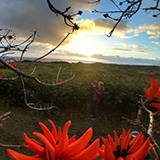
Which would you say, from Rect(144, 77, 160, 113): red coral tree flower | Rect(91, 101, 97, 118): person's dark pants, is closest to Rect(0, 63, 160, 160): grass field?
Rect(91, 101, 97, 118): person's dark pants

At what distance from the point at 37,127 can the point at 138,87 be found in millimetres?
6350


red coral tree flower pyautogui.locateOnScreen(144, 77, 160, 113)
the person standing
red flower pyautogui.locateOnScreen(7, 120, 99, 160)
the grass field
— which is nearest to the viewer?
red flower pyautogui.locateOnScreen(7, 120, 99, 160)

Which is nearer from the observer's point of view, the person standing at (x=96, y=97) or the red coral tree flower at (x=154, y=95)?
the red coral tree flower at (x=154, y=95)

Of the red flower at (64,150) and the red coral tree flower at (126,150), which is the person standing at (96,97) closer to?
the red coral tree flower at (126,150)

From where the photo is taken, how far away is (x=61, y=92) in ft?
25.2

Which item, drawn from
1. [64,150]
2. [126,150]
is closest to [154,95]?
[126,150]

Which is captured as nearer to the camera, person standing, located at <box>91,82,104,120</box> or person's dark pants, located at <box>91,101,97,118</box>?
person standing, located at <box>91,82,104,120</box>

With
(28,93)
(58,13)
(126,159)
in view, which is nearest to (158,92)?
(126,159)

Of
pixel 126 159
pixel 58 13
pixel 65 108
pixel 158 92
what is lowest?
pixel 65 108

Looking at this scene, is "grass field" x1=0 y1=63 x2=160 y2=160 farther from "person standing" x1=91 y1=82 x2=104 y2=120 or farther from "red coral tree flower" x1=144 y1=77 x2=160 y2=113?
"red coral tree flower" x1=144 y1=77 x2=160 y2=113

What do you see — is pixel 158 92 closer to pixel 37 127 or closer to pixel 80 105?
pixel 37 127

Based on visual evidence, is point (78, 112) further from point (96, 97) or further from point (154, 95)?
point (154, 95)

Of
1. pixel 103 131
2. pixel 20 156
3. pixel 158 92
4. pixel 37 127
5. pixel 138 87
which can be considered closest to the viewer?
pixel 20 156

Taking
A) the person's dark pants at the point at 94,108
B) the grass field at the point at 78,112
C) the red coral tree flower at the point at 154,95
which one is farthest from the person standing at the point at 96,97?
the red coral tree flower at the point at 154,95
